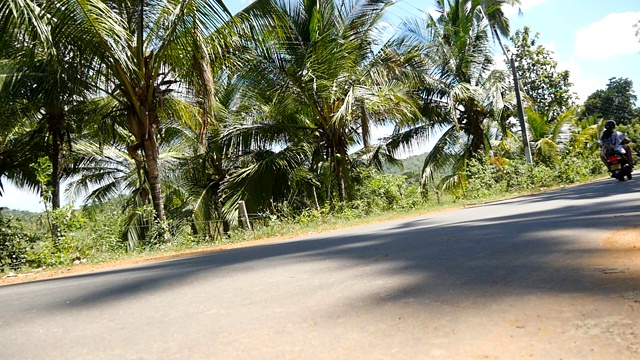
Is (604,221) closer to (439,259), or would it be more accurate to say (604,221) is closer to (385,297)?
(439,259)

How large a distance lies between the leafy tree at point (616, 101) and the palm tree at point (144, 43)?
49.0 meters

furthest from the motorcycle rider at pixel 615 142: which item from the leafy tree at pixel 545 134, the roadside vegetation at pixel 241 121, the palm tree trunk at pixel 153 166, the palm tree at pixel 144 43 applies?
the palm tree trunk at pixel 153 166

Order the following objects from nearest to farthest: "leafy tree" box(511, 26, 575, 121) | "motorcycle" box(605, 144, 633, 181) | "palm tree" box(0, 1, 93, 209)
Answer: "palm tree" box(0, 1, 93, 209) < "motorcycle" box(605, 144, 633, 181) < "leafy tree" box(511, 26, 575, 121)

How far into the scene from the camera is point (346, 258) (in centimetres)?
537

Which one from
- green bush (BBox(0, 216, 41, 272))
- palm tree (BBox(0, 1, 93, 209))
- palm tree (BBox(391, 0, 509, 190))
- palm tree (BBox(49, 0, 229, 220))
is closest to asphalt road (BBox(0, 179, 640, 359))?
green bush (BBox(0, 216, 41, 272))

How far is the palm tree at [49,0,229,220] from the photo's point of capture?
390 inches

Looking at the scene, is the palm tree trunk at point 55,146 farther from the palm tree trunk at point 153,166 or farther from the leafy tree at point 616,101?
the leafy tree at point 616,101

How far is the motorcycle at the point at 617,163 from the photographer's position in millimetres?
12914

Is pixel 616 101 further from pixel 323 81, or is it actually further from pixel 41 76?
pixel 41 76

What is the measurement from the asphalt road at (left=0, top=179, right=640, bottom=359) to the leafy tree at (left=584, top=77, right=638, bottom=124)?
174 ft

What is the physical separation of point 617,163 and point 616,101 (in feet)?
154

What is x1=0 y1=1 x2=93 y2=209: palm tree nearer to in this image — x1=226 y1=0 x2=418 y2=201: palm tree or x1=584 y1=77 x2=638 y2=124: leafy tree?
x1=226 y1=0 x2=418 y2=201: palm tree

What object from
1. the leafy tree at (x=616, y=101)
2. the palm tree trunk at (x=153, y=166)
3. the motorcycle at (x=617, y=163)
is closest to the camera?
the palm tree trunk at (x=153, y=166)

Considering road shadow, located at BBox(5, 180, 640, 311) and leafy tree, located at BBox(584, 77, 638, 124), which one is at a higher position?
leafy tree, located at BBox(584, 77, 638, 124)
